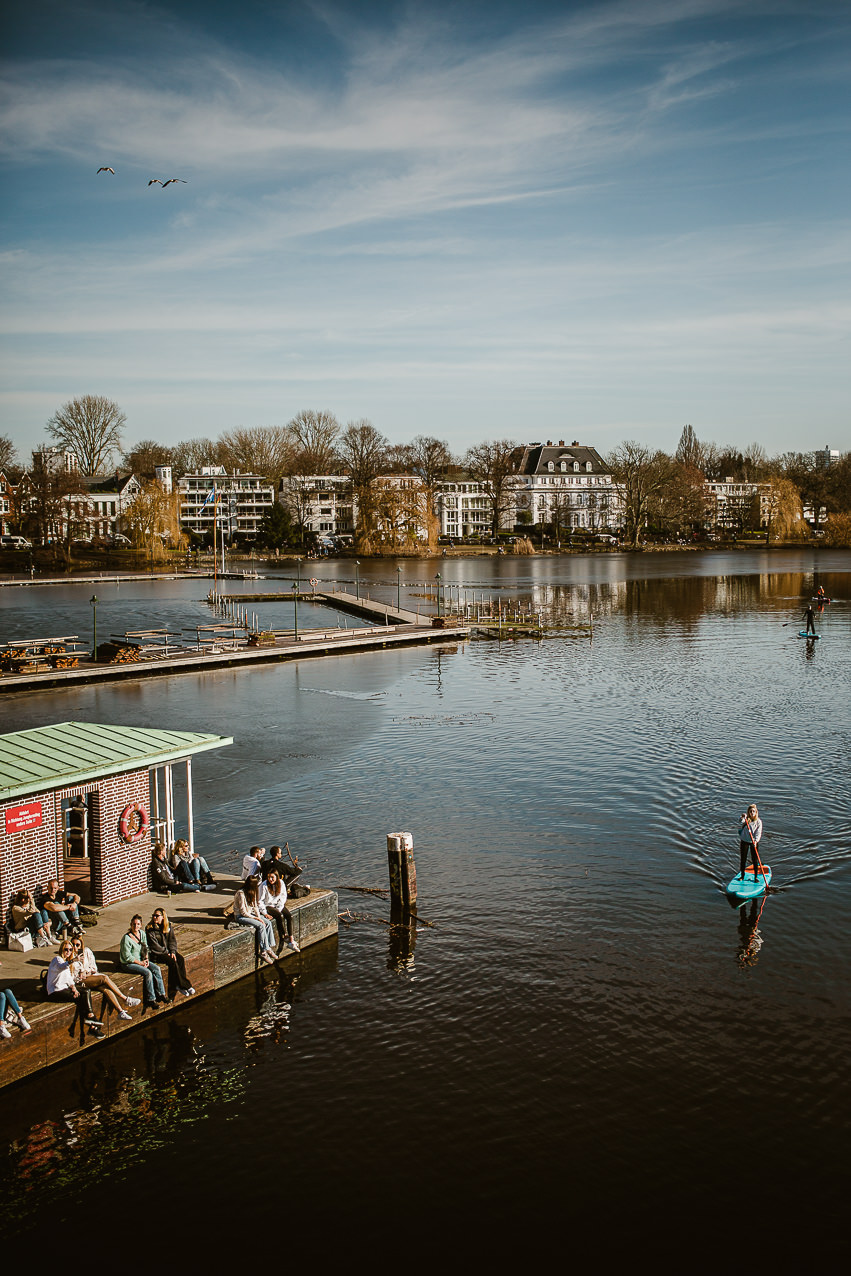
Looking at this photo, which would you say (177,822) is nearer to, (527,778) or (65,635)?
(527,778)

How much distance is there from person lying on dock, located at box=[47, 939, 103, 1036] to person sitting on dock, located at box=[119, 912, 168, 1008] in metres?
0.86

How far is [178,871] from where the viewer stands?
69.3ft

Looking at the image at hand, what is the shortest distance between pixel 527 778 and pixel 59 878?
679 inches

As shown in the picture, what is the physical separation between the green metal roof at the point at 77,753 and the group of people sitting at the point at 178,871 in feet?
5.95

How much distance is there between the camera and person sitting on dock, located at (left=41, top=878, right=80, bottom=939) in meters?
18.1

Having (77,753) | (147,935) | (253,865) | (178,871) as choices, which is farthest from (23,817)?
(253,865)

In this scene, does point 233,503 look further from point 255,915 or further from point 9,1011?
point 9,1011

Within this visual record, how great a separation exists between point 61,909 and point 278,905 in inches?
161

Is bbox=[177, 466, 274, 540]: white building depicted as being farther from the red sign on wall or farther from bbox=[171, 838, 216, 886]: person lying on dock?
the red sign on wall

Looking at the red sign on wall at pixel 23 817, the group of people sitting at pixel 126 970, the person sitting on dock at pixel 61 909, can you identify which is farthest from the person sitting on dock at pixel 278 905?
the red sign on wall at pixel 23 817

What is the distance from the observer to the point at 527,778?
1305 inches

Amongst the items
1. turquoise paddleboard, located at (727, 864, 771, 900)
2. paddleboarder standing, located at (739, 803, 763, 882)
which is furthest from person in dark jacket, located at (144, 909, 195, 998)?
paddleboarder standing, located at (739, 803, 763, 882)

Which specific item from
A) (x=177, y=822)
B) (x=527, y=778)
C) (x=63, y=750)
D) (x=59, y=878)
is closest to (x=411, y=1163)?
(x=59, y=878)

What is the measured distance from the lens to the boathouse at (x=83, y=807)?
18.5 metres
